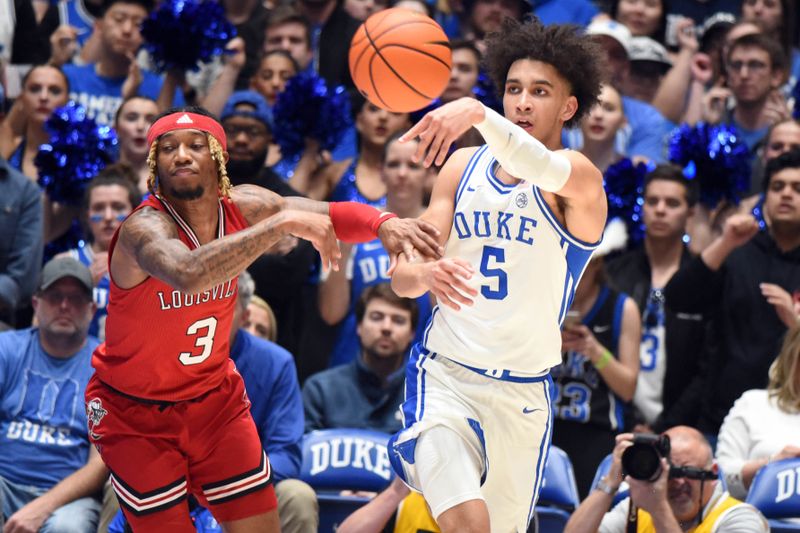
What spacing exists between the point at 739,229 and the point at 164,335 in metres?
3.81

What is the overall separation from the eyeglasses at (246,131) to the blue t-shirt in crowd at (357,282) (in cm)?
106

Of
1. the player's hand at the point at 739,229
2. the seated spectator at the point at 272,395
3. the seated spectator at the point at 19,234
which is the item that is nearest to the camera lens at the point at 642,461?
the seated spectator at the point at 272,395

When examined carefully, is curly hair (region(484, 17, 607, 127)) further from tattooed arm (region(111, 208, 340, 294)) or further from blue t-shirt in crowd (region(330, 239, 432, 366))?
blue t-shirt in crowd (region(330, 239, 432, 366))

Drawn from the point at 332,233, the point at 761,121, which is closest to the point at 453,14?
the point at 761,121

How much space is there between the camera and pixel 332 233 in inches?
215

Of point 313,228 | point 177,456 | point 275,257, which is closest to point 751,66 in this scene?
point 275,257

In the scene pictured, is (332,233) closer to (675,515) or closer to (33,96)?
(675,515)

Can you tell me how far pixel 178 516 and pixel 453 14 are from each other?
6.85 meters

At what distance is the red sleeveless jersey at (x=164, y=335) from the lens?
229 inches

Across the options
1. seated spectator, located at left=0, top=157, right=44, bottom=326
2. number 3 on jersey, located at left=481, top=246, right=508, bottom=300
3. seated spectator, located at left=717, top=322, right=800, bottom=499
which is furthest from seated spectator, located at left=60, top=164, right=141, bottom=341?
seated spectator, located at left=717, top=322, right=800, bottom=499

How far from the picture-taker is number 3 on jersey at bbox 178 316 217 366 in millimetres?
5883

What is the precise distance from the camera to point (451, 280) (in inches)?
211

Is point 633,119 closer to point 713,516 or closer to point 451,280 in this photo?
point 713,516

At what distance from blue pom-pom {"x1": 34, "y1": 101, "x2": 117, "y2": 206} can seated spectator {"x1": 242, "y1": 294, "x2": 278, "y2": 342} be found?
5.65ft
